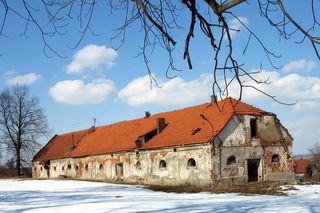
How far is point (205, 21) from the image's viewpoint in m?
3.59

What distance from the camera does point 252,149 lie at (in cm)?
2975

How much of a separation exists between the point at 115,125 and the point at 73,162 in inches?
221

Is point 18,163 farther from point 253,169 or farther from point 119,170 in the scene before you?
point 253,169

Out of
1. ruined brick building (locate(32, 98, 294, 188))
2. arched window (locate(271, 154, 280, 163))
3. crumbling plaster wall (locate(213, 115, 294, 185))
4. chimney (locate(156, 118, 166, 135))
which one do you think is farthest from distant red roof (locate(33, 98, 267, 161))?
arched window (locate(271, 154, 280, 163))

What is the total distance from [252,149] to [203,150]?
3596mm

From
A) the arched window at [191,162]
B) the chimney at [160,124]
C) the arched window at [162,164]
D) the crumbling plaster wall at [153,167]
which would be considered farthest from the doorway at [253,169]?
the chimney at [160,124]

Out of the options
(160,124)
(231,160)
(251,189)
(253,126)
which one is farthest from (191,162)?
(160,124)

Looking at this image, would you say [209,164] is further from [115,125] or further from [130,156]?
[115,125]

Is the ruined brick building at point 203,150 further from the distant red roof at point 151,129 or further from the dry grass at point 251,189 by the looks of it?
the dry grass at point 251,189

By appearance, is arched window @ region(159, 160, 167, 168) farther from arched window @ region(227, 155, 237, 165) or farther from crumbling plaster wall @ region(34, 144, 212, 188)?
arched window @ region(227, 155, 237, 165)

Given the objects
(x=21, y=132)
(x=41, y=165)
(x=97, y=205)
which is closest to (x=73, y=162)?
(x=41, y=165)

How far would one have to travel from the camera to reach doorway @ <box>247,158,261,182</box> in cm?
2988

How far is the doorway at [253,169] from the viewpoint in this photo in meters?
29.9

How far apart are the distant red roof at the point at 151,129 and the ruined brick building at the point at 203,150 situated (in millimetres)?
58
